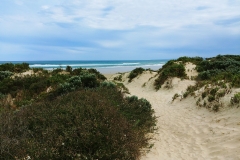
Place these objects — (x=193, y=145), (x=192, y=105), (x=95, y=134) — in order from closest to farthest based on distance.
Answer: (x=95, y=134) → (x=193, y=145) → (x=192, y=105)

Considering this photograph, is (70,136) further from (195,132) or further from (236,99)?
(236,99)

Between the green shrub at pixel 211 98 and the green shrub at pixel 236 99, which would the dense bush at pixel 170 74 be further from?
the green shrub at pixel 236 99

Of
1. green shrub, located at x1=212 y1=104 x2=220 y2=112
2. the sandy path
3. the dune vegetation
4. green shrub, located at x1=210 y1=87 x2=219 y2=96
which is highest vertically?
green shrub, located at x1=210 y1=87 x2=219 y2=96

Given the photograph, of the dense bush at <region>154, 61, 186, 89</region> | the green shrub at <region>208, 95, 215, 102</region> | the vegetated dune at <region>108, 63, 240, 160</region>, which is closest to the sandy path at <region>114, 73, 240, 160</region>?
the vegetated dune at <region>108, 63, 240, 160</region>

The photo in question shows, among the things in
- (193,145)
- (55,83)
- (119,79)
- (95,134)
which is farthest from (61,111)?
(119,79)

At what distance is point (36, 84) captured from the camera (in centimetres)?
1141

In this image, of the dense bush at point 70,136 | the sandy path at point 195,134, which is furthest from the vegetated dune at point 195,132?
the dense bush at point 70,136

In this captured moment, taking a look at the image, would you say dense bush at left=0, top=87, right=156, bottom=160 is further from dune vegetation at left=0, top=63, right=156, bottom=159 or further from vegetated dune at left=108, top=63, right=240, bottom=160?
vegetated dune at left=108, top=63, right=240, bottom=160

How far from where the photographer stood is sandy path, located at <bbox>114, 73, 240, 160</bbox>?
17.8 ft

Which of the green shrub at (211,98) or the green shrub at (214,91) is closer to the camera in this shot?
the green shrub at (211,98)

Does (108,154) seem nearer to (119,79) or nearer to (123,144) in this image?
(123,144)

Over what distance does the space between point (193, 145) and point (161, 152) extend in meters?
1.17

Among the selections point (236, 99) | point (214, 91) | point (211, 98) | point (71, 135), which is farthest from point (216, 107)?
point (71, 135)

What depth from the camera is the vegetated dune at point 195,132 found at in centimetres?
544
